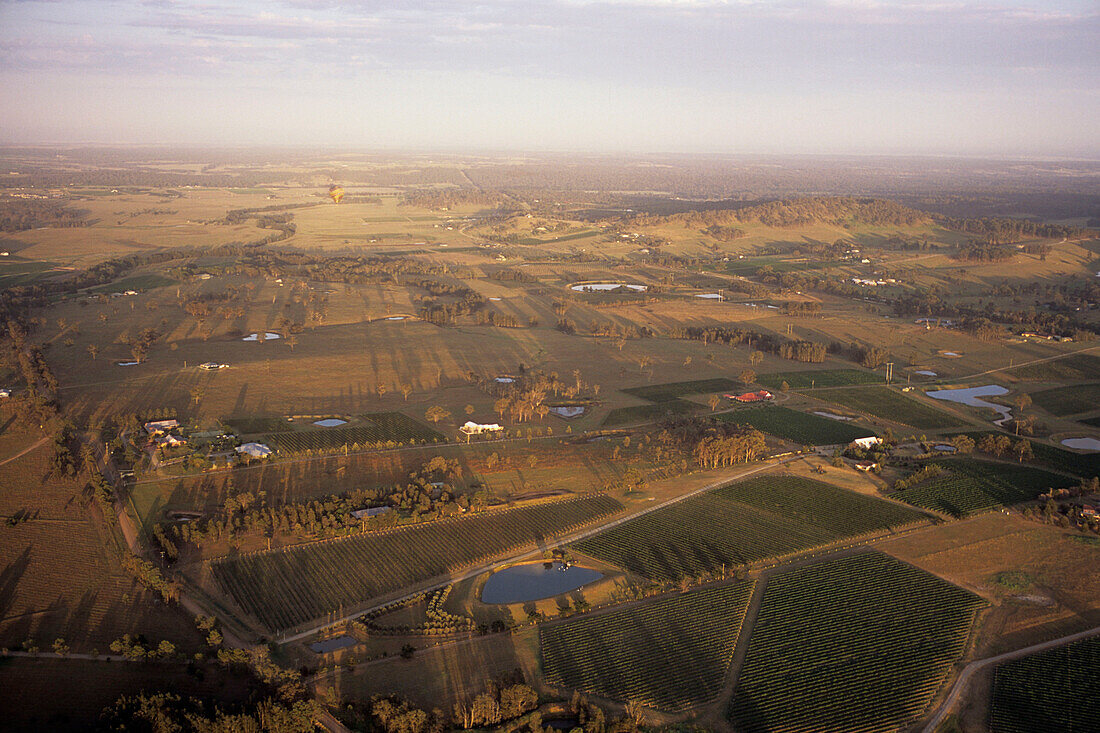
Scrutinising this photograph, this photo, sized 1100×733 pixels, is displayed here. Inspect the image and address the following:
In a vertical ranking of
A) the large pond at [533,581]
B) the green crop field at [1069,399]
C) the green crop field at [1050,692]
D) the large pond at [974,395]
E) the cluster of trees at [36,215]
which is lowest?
→ the large pond at [533,581]

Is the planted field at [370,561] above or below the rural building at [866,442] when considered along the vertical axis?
below

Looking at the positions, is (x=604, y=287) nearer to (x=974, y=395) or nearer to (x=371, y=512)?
(x=974, y=395)

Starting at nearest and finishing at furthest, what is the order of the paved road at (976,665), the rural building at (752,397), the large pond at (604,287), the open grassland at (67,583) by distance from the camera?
1. the paved road at (976,665)
2. the open grassland at (67,583)
3. the rural building at (752,397)
4. the large pond at (604,287)

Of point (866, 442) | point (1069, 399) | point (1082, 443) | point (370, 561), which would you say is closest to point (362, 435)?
point (370, 561)

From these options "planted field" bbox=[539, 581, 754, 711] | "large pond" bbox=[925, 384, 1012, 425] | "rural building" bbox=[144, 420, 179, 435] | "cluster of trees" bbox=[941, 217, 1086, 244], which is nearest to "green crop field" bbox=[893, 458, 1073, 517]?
"large pond" bbox=[925, 384, 1012, 425]

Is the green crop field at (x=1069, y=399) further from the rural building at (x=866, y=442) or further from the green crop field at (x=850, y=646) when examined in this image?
the green crop field at (x=850, y=646)

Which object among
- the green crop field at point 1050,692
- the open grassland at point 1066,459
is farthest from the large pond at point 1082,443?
the green crop field at point 1050,692
